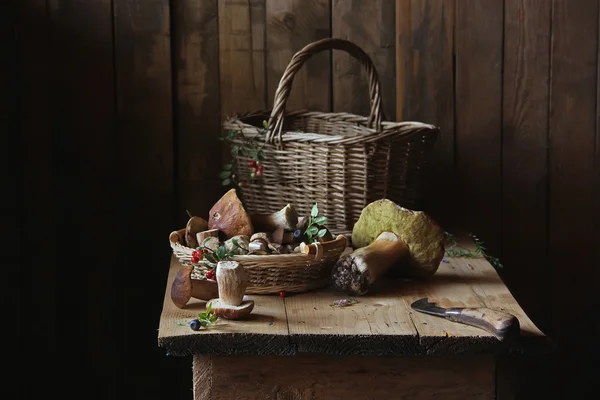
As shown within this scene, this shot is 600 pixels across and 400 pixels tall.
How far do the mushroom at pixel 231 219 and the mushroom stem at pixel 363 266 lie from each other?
19 cm

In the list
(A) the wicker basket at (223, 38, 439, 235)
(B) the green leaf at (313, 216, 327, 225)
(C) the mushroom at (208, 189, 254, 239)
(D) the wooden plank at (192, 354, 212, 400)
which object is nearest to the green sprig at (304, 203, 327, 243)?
(B) the green leaf at (313, 216, 327, 225)

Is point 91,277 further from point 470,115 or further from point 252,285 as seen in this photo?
point 470,115

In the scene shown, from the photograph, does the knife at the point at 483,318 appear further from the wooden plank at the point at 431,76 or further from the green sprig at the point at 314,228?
the wooden plank at the point at 431,76

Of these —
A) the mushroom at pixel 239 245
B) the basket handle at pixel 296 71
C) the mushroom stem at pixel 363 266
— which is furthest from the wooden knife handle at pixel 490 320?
the basket handle at pixel 296 71

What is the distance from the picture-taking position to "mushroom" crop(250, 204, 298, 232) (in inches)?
63.8

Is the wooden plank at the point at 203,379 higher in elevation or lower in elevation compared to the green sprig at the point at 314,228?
lower

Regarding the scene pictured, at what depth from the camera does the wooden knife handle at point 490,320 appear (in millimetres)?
1263

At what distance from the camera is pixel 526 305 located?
224 cm

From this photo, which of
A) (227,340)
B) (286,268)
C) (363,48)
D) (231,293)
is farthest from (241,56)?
(227,340)

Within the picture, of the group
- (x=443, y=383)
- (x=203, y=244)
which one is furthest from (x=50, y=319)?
(x=443, y=383)

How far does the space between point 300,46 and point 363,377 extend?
107cm

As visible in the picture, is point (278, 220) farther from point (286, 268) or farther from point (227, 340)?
point (227, 340)

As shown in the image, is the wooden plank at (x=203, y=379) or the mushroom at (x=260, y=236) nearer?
the wooden plank at (x=203, y=379)

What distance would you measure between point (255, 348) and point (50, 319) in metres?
1.03
